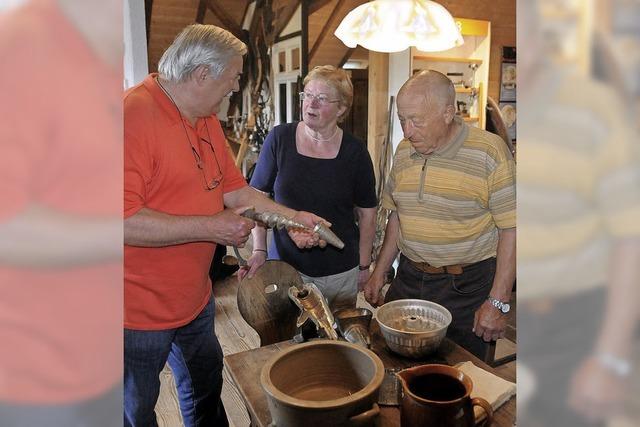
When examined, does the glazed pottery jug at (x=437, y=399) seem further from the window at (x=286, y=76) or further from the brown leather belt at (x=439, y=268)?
the window at (x=286, y=76)

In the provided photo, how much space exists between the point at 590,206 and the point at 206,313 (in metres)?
1.56

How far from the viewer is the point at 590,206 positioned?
0.70ft

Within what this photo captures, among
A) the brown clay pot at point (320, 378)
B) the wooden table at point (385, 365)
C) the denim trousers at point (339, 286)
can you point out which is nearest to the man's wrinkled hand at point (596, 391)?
the brown clay pot at point (320, 378)

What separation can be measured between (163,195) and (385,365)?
2.41 feet

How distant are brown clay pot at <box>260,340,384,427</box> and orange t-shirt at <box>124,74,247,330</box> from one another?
57 cm

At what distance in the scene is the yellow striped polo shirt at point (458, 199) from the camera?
5.21ft

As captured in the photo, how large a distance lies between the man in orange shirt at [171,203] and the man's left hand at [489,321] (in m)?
0.77

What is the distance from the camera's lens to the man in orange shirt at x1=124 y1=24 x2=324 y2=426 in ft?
4.28

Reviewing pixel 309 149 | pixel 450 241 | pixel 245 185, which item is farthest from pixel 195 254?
pixel 450 241

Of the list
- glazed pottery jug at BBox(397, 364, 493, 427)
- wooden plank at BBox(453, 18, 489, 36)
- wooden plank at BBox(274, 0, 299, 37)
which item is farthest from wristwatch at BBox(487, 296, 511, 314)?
wooden plank at BBox(274, 0, 299, 37)

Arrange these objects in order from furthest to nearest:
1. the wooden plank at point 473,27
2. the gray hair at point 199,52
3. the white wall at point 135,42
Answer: the wooden plank at point 473,27
the white wall at point 135,42
the gray hair at point 199,52

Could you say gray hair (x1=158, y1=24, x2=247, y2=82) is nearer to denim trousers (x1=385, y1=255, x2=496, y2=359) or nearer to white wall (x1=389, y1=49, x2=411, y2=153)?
denim trousers (x1=385, y1=255, x2=496, y2=359)

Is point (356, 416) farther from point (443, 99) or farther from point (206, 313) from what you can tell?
point (443, 99)

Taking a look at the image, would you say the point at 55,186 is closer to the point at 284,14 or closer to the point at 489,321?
the point at 489,321
